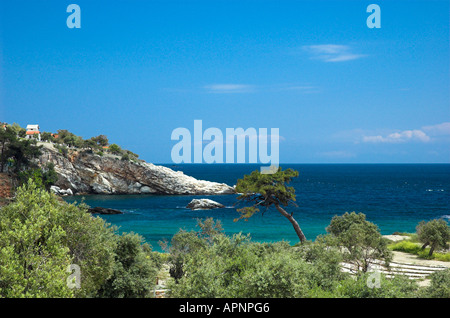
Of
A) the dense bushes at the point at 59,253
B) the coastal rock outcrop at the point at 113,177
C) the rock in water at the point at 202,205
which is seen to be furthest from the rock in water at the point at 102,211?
the dense bushes at the point at 59,253

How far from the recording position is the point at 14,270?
46.6 feet

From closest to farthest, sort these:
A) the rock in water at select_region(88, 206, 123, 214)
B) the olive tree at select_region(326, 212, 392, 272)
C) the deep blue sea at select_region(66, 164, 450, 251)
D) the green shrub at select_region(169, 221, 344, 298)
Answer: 1. the green shrub at select_region(169, 221, 344, 298)
2. the olive tree at select_region(326, 212, 392, 272)
3. the deep blue sea at select_region(66, 164, 450, 251)
4. the rock in water at select_region(88, 206, 123, 214)

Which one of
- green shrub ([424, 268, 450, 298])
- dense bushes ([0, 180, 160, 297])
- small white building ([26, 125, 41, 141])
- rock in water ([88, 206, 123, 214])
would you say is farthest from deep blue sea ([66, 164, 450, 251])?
green shrub ([424, 268, 450, 298])

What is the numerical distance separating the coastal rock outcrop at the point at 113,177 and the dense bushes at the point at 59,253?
283ft

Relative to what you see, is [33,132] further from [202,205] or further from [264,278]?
[264,278]

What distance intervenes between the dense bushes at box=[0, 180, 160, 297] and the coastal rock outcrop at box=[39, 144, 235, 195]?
86230 mm

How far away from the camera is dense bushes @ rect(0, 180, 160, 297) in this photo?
1457 cm

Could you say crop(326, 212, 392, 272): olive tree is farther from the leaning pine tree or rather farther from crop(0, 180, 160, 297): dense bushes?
the leaning pine tree

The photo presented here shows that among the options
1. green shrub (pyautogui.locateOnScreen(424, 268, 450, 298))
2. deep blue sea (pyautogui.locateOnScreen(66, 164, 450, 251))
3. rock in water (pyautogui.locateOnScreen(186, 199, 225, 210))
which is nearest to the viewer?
green shrub (pyautogui.locateOnScreen(424, 268, 450, 298))

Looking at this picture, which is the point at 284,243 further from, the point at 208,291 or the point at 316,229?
the point at 316,229

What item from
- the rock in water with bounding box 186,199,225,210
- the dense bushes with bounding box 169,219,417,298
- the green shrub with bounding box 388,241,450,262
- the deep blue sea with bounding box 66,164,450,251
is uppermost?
the dense bushes with bounding box 169,219,417,298

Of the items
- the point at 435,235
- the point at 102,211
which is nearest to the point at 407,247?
the point at 435,235
